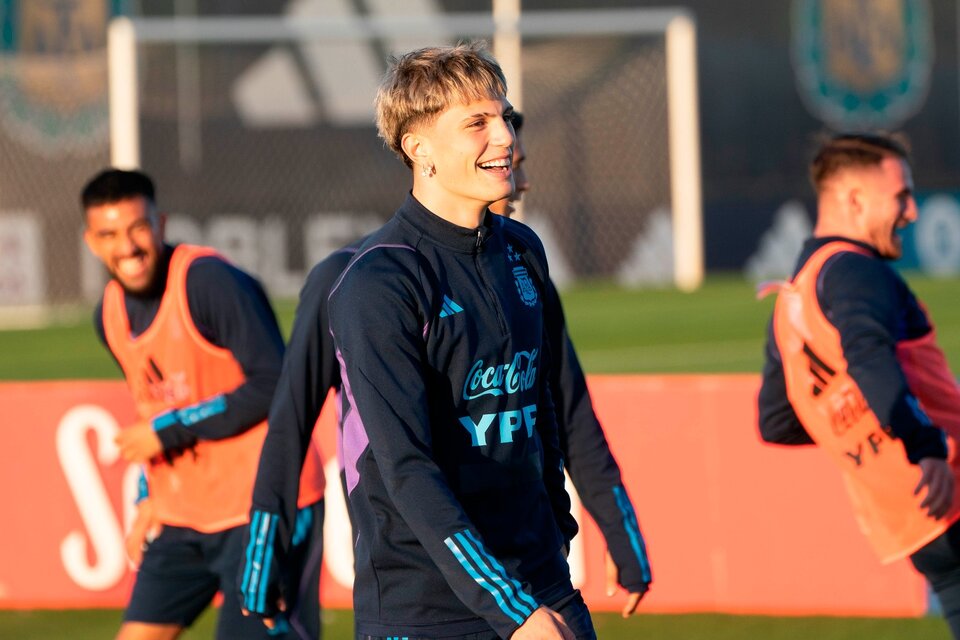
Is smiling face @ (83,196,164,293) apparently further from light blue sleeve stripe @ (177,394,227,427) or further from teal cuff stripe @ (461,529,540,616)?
teal cuff stripe @ (461,529,540,616)

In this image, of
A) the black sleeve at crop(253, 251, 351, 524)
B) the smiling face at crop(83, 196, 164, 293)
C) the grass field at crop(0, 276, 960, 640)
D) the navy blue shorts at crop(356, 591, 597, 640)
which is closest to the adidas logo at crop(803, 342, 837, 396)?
the black sleeve at crop(253, 251, 351, 524)

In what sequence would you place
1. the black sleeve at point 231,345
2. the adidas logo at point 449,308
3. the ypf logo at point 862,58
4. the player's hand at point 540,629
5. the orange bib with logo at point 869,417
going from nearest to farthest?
the player's hand at point 540,629, the adidas logo at point 449,308, the orange bib with logo at point 869,417, the black sleeve at point 231,345, the ypf logo at point 862,58

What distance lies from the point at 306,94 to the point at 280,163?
1.05 m

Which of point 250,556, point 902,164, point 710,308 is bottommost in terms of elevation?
point 710,308

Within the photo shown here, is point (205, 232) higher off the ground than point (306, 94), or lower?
lower

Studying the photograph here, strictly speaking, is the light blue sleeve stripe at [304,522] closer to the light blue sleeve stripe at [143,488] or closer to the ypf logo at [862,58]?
the light blue sleeve stripe at [143,488]

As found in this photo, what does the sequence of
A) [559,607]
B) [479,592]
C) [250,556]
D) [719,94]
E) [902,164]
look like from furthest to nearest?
[719,94], [902,164], [250,556], [559,607], [479,592]

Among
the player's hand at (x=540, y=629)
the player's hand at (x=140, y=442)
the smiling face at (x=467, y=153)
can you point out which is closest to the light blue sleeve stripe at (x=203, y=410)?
the player's hand at (x=140, y=442)

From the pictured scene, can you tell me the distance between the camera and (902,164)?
16.4 feet

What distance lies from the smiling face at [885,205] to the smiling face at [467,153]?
1.87 meters

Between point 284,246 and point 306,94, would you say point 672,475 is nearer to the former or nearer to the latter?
point 284,246

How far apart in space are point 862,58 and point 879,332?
19887 mm

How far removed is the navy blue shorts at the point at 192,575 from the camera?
4832mm

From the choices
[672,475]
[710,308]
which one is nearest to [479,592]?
[672,475]
